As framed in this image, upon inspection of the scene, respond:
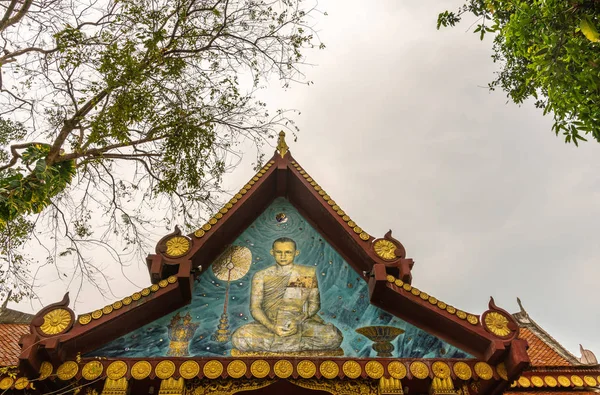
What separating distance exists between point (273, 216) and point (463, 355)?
412cm

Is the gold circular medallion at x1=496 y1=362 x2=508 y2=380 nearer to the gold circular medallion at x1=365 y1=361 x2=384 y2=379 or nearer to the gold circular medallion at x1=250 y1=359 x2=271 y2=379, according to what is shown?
the gold circular medallion at x1=365 y1=361 x2=384 y2=379

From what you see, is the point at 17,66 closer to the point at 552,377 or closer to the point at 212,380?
the point at 212,380

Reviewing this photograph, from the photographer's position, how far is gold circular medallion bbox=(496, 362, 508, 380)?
5.85 meters

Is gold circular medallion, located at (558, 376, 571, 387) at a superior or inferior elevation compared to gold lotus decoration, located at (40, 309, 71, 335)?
superior

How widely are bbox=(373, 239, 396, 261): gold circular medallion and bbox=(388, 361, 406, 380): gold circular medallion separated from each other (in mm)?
1571

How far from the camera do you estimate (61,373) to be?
5.68 metres

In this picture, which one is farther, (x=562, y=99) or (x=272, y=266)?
(x=272, y=266)

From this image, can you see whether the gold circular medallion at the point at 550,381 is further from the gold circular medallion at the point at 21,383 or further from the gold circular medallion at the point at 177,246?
the gold circular medallion at the point at 21,383

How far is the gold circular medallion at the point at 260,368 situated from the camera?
574 centimetres

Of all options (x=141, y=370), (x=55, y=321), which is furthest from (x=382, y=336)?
(x=55, y=321)

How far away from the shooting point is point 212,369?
575 centimetres

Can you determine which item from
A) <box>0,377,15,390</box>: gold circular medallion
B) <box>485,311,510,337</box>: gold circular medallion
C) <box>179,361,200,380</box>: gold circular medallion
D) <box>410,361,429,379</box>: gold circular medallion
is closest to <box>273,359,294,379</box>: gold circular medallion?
<box>179,361,200,380</box>: gold circular medallion

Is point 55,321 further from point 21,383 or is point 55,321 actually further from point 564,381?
point 564,381

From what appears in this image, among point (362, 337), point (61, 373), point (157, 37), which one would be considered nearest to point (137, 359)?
point (61, 373)
